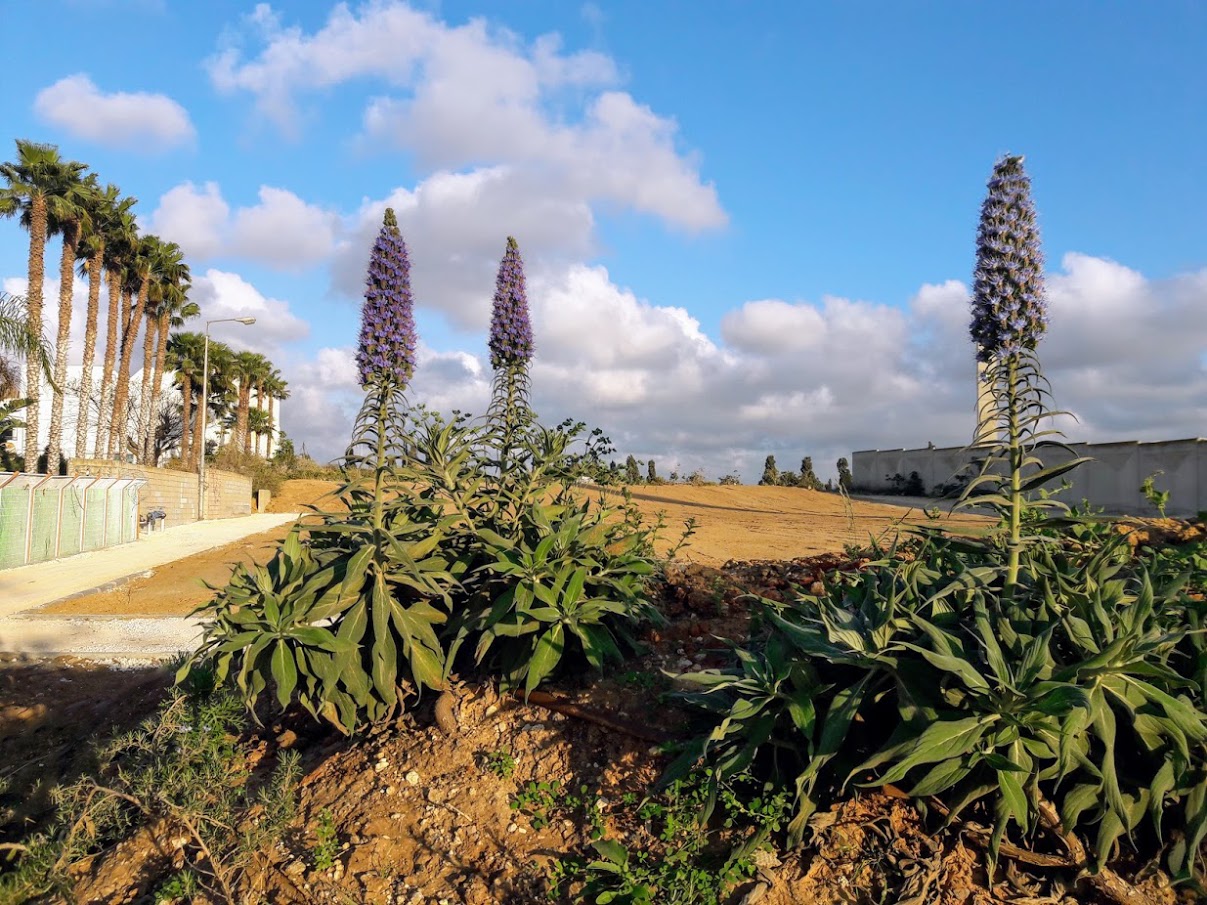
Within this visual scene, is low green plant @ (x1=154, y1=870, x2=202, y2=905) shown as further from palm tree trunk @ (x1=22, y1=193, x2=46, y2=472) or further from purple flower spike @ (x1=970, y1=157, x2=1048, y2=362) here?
palm tree trunk @ (x1=22, y1=193, x2=46, y2=472)

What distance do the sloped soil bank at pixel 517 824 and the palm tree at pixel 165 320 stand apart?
4511 cm

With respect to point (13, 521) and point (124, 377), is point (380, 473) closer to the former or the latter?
point (13, 521)

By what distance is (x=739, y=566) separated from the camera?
6520 millimetres

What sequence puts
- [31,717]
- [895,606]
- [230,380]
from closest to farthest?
[895,606]
[31,717]
[230,380]

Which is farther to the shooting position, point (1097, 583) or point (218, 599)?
point (218, 599)

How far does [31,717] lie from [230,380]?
58049 millimetres

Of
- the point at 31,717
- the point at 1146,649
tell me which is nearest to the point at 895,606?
the point at 1146,649

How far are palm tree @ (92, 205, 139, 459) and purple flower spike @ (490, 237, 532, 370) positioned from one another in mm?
38156

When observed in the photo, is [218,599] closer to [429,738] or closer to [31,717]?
[429,738]

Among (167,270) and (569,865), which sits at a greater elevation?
(167,270)

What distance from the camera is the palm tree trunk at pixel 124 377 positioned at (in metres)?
38.5

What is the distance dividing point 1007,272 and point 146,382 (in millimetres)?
47935

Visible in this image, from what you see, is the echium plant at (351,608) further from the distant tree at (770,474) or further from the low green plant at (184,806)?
the distant tree at (770,474)

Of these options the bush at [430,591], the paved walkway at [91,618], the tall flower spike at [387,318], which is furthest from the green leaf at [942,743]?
the paved walkway at [91,618]
